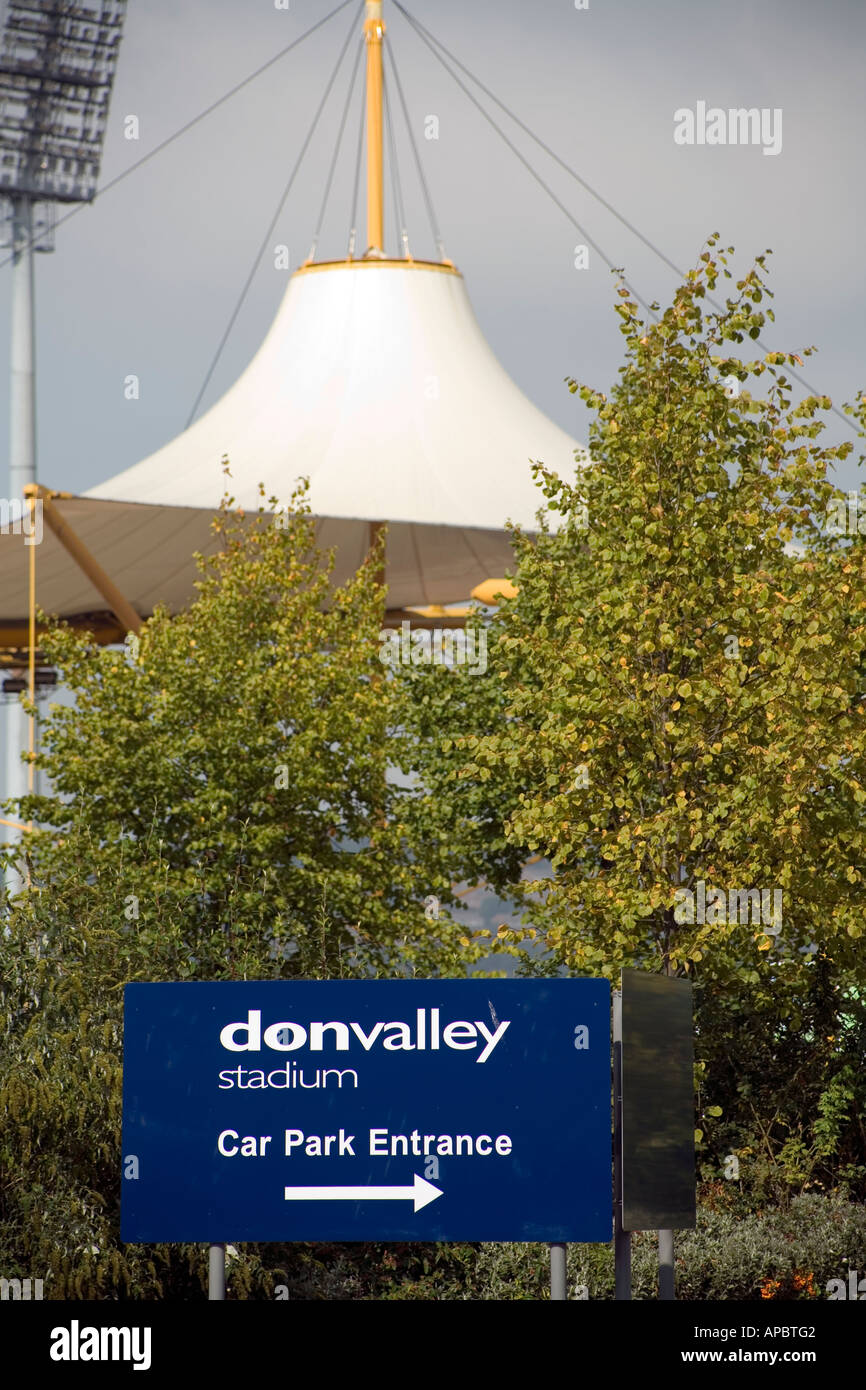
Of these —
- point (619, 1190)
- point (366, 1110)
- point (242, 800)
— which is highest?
point (242, 800)

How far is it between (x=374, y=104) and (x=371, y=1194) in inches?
1377

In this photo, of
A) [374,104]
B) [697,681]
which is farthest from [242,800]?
[374,104]

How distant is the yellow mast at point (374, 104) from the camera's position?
4038cm

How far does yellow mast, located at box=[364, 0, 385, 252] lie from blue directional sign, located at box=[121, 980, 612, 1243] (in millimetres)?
32869

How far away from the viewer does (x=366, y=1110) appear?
9.53 metres

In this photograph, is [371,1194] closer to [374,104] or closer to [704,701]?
[704,701]

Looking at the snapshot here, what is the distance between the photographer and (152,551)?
130ft

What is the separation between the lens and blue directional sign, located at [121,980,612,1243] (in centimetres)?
946

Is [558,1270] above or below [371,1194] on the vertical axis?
below

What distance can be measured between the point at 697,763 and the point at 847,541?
6.81 m

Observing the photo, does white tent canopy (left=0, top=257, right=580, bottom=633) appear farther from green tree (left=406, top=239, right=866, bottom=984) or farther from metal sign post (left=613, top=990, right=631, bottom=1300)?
metal sign post (left=613, top=990, right=631, bottom=1300)

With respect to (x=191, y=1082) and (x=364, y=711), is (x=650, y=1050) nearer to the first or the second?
(x=191, y=1082)

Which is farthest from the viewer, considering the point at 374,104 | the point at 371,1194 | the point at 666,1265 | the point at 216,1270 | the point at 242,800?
the point at 374,104
